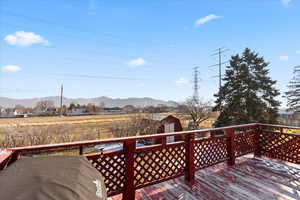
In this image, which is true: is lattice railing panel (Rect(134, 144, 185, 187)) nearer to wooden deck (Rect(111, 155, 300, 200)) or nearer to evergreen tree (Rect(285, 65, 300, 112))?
wooden deck (Rect(111, 155, 300, 200))

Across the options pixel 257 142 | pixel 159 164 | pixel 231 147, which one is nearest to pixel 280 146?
pixel 257 142

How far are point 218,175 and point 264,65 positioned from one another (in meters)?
15.1

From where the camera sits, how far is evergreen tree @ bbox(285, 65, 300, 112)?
56.8 feet

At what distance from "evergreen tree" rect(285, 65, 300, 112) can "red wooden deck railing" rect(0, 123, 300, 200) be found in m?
18.7

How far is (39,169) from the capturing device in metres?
1.09

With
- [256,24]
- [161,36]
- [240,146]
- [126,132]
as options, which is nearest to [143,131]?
[126,132]

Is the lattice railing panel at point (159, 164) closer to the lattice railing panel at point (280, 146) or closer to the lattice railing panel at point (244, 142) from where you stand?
the lattice railing panel at point (244, 142)

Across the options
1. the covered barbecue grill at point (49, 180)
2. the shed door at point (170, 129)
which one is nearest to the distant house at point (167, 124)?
the shed door at point (170, 129)

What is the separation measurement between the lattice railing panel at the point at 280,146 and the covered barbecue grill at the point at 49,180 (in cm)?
488

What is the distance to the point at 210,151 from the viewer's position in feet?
11.2

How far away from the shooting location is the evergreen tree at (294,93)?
17312 millimetres

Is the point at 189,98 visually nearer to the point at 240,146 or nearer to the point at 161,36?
the point at 161,36

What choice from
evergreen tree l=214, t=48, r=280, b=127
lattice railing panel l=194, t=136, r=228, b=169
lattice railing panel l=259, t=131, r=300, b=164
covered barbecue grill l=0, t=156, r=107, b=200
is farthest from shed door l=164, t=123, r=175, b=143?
covered barbecue grill l=0, t=156, r=107, b=200

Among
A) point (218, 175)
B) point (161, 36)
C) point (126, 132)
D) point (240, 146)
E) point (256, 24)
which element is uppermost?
point (161, 36)
